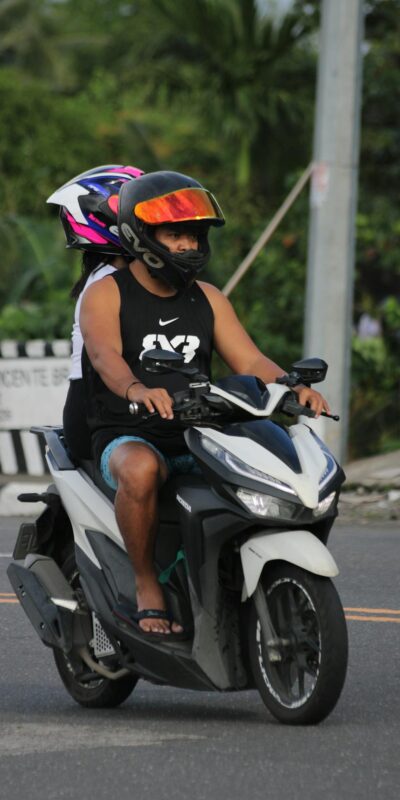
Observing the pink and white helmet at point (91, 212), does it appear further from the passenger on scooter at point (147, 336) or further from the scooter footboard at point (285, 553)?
the scooter footboard at point (285, 553)

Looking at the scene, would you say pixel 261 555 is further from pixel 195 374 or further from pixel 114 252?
pixel 114 252

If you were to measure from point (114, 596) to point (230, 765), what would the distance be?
35.6 inches

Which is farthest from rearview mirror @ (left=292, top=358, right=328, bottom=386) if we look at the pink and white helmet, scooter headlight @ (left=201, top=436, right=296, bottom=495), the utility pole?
the utility pole

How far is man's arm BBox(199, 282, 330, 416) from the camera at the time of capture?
6.10m

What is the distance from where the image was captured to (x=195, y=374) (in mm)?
5457

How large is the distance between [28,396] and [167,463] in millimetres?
9335

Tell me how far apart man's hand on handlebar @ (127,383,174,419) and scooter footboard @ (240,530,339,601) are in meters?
0.47

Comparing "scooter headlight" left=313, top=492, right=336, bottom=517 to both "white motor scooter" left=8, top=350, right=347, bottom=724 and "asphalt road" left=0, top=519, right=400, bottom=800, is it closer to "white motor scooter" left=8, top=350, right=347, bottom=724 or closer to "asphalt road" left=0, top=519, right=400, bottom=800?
"white motor scooter" left=8, top=350, right=347, bottom=724

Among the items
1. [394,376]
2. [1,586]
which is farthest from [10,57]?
[1,586]

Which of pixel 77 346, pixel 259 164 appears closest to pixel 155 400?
pixel 77 346

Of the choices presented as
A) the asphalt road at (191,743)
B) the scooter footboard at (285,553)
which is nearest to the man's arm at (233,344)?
the scooter footboard at (285,553)

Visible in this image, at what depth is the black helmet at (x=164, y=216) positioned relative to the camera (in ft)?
19.1

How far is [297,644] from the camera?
→ 5.44 meters

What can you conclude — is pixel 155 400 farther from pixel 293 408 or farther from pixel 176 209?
pixel 176 209
